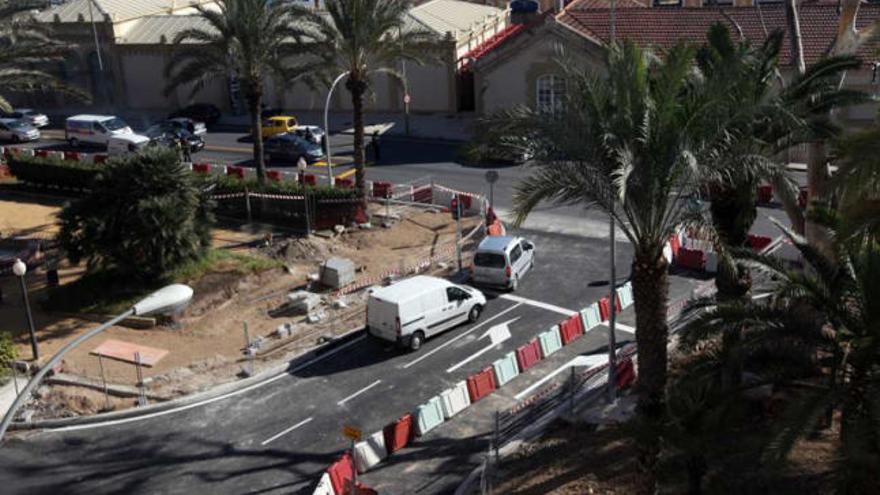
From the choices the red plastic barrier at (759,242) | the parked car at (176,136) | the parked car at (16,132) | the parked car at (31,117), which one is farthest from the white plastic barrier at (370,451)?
the parked car at (31,117)

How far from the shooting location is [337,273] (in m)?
29.1

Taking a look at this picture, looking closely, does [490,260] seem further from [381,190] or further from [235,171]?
[235,171]

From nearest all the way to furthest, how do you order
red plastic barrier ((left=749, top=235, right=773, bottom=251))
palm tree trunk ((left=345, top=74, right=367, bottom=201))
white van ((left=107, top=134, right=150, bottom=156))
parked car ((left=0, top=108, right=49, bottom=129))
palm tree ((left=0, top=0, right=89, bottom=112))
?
1. red plastic barrier ((left=749, top=235, right=773, bottom=251))
2. palm tree ((left=0, top=0, right=89, bottom=112))
3. palm tree trunk ((left=345, top=74, right=367, bottom=201))
4. white van ((left=107, top=134, right=150, bottom=156))
5. parked car ((left=0, top=108, right=49, bottom=129))

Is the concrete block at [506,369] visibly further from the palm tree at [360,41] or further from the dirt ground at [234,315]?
the palm tree at [360,41]

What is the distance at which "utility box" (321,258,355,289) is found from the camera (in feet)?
95.9

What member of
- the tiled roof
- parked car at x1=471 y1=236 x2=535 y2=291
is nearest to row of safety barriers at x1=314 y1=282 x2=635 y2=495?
parked car at x1=471 y1=236 x2=535 y2=291

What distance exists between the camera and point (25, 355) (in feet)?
83.0

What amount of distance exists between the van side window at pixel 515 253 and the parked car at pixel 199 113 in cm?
3337

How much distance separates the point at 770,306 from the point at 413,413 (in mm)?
8170

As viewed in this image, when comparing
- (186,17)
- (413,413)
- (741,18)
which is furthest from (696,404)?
(186,17)

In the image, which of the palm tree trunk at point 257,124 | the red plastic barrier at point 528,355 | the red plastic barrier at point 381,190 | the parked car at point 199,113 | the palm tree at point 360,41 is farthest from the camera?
the parked car at point 199,113

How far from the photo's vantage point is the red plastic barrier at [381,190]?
38656 mm

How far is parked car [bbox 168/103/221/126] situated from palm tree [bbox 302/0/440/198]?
876 inches

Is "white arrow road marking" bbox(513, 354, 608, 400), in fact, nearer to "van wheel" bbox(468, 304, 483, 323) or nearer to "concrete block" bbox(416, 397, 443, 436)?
"concrete block" bbox(416, 397, 443, 436)
